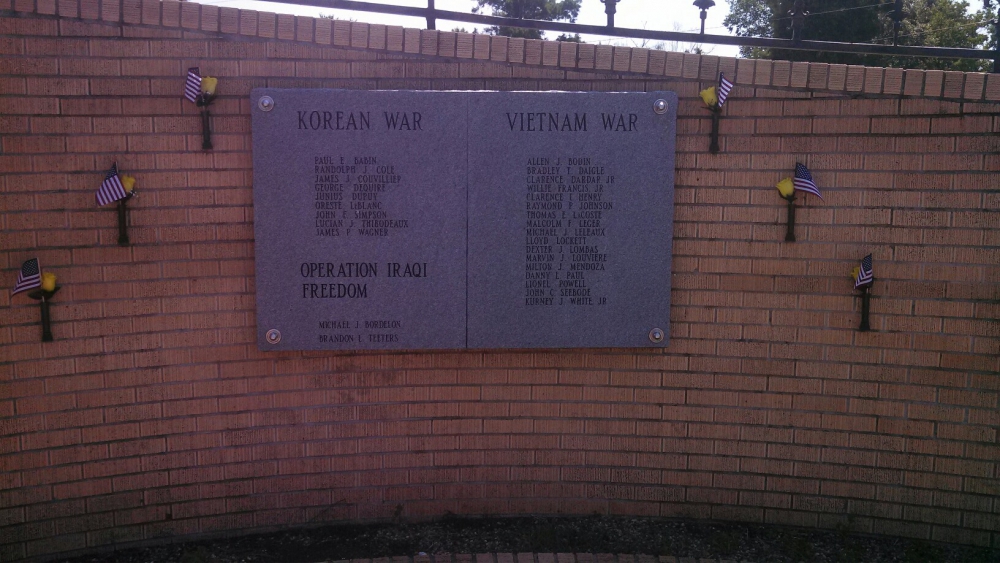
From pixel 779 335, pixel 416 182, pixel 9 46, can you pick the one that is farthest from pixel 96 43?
pixel 779 335

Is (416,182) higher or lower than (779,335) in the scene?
higher

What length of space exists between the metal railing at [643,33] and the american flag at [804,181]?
754 mm

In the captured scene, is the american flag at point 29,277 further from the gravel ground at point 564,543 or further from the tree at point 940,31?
the tree at point 940,31

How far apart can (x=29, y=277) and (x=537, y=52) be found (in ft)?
9.19

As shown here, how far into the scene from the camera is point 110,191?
4520 millimetres

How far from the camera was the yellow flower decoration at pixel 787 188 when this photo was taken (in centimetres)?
479

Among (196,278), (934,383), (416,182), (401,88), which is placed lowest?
(934,383)

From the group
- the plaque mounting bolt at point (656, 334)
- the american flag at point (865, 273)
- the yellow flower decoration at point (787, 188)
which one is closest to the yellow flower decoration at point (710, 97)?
the yellow flower decoration at point (787, 188)

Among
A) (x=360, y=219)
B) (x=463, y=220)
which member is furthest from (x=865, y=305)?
(x=360, y=219)

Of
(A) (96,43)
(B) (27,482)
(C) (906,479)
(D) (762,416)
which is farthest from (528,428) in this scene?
(A) (96,43)

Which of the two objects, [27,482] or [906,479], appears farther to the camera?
[906,479]

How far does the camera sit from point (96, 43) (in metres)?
4.59

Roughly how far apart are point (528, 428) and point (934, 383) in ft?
7.14

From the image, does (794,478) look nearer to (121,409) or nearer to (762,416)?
(762,416)
